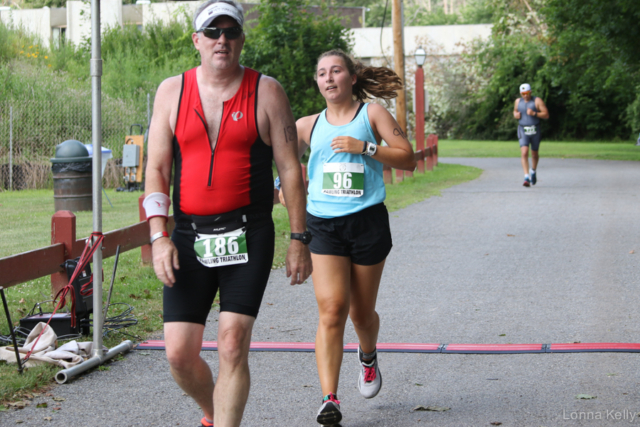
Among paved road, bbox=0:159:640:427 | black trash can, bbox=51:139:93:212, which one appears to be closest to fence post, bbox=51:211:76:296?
paved road, bbox=0:159:640:427

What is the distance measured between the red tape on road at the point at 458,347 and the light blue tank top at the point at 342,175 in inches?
56.8

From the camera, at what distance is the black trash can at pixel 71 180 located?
47.9 feet

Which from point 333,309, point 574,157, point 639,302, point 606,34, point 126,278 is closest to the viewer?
point 333,309

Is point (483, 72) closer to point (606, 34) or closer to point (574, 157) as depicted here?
point (574, 157)

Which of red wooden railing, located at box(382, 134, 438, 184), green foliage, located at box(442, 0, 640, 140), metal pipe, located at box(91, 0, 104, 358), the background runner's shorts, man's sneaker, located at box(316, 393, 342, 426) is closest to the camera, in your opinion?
man's sneaker, located at box(316, 393, 342, 426)

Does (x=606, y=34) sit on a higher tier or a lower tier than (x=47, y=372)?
higher

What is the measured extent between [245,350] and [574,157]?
2935 cm

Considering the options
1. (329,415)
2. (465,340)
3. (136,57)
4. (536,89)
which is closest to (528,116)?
(465,340)

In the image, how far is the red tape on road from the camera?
5367 mm

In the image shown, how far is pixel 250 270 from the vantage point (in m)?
3.44

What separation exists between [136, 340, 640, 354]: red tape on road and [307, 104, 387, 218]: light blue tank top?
56.8 inches

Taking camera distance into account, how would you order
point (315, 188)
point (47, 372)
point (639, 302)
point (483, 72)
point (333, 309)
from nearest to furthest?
point (333, 309)
point (315, 188)
point (47, 372)
point (639, 302)
point (483, 72)

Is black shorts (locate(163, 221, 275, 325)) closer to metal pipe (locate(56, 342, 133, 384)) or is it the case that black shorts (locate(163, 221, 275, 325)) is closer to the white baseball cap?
the white baseball cap

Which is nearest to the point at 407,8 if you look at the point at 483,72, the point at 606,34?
the point at 483,72
